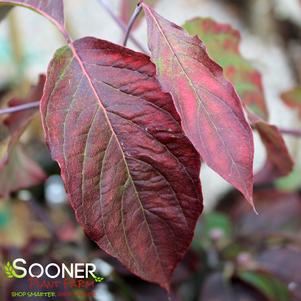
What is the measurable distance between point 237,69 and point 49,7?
0.33 metres

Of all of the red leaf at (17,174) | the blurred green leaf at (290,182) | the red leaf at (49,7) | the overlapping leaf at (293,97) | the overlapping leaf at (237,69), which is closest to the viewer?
the red leaf at (49,7)

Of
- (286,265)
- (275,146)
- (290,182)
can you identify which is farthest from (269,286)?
(290,182)

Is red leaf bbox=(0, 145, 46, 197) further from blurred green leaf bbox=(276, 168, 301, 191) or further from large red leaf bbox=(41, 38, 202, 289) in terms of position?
blurred green leaf bbox=(276, 168, 301, 191)

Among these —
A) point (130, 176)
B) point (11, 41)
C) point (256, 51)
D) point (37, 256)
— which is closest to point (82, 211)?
point (130, 176)

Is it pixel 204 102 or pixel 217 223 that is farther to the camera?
pixel 217 223

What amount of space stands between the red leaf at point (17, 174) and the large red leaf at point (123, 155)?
0.35 meters

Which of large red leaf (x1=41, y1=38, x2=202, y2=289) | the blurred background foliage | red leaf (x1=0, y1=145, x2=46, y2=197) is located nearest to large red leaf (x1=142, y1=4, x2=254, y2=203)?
large red leaf (x1=41, y1=38, x2=202, y2=289)

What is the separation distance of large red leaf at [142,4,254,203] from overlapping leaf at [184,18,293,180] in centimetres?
18

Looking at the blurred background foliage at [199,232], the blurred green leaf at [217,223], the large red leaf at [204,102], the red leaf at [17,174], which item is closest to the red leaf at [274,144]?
the large red leaf at [204,102]

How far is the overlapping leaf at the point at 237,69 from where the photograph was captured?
2.50 ft

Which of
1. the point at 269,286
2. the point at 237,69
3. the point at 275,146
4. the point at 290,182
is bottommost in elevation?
the point at 269,286

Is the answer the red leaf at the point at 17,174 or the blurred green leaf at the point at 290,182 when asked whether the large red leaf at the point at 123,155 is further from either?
the blurred green leaf at the point at 290,182

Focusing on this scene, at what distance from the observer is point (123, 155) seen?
553 mm

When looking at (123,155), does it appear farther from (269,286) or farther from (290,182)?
(290,182)
